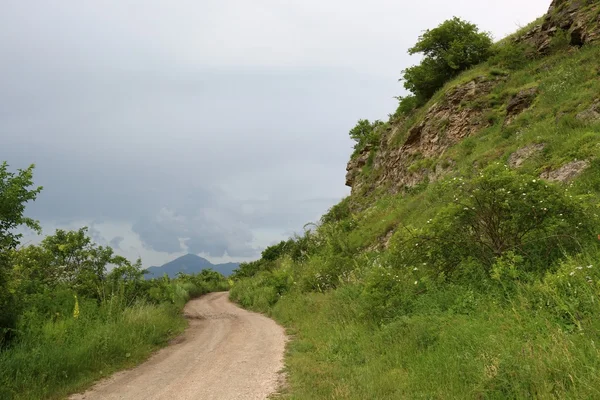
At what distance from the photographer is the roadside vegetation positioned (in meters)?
7.89

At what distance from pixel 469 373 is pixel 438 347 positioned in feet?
4.24

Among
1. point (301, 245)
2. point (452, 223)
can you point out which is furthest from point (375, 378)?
point (301, 245)

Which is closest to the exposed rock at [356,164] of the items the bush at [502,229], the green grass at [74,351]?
the green grass at [74,351]

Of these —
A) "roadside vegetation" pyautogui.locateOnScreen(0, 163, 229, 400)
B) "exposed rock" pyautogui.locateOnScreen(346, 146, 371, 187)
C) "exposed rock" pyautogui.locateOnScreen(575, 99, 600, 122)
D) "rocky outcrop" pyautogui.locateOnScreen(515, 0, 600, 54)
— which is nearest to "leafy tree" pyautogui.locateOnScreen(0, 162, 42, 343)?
"roadside vegetation" pyautogui.locateOnScreen(0, 163, 229, 400)

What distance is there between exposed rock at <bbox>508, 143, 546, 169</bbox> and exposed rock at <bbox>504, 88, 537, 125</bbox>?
16.8 ft

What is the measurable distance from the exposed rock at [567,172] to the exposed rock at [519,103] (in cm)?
817

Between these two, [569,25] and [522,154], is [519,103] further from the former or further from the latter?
[569,25]

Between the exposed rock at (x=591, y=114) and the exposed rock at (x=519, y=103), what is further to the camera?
the exposed rock at (x=519, y=103)

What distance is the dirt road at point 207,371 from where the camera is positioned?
7.19 metres

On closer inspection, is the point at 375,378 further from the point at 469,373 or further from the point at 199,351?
the point at 199,351

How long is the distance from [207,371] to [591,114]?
1530cm

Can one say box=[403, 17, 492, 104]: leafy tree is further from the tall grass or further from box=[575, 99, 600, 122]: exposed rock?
the tall grass

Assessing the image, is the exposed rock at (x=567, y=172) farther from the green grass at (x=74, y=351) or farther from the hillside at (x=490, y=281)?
the green grass at (x=74, y=351)

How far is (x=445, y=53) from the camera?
27.6 meters
